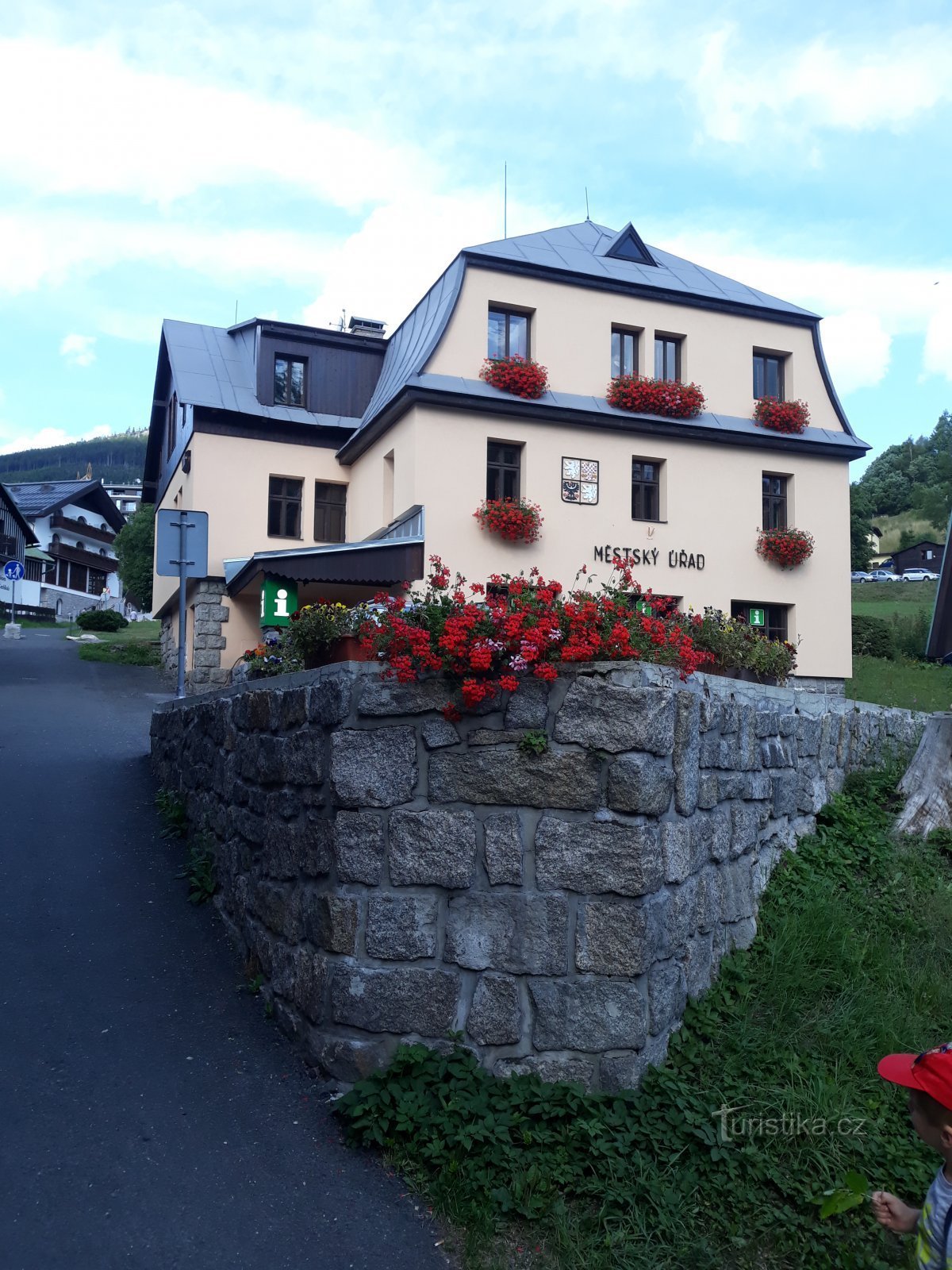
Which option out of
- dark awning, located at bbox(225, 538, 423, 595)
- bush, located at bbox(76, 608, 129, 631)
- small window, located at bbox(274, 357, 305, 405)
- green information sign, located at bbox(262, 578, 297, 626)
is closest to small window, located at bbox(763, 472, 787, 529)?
dark awning, located at bbox(225, 538, 423, 595)

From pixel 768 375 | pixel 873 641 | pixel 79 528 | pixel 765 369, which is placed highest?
pixel 79 528

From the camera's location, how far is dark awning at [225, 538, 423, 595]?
51.0 ft

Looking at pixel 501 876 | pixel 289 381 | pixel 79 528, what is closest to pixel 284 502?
pixel 289 381

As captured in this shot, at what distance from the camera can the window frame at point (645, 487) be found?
1805cm

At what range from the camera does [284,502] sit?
1944 centimetres

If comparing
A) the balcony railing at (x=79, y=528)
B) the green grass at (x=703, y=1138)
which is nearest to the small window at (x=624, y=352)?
the green grass at (x=703, y=1138)

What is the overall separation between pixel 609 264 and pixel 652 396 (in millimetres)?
2864

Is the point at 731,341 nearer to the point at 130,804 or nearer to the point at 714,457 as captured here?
the point at 714,457

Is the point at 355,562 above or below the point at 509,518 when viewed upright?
below

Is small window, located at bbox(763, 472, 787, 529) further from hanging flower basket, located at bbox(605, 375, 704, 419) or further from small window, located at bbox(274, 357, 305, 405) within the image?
small window, located at bbox(274, 357, 305, 405)

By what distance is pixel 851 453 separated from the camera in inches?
777

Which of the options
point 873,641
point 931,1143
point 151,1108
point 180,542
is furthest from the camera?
point 873,641

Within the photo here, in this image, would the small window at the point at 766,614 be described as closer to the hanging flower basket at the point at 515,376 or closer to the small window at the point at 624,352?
the small window at the point at 624,352

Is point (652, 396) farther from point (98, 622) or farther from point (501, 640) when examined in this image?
point (98, 622)
